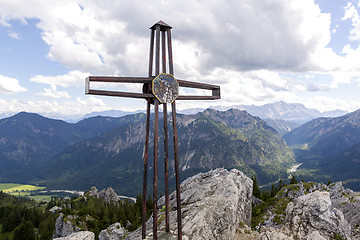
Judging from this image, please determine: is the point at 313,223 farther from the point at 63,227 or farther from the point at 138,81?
the point at 63,227

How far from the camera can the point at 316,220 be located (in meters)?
25.7

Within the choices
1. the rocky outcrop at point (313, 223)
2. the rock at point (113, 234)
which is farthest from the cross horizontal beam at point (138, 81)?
the rock at point (113, 234)

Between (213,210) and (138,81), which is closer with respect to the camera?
(138,81)

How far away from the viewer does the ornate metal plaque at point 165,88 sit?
14844 millimetres

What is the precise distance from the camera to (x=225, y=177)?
28.7 meters

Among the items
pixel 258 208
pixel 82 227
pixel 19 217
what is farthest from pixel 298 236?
pixel 19 217

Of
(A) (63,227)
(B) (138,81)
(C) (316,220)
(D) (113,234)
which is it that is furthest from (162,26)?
(A) (63,227)

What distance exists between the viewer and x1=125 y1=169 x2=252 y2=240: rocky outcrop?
18859 mm

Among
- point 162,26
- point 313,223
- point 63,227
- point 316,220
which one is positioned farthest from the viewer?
point 63,227

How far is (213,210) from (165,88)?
13507 millimetres

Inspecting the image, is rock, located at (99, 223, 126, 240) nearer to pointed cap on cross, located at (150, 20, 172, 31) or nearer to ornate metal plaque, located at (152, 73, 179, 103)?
ornate metal plaque, located at (152, 73, 179, 103)

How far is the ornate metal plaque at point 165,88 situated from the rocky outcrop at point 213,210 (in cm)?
1154

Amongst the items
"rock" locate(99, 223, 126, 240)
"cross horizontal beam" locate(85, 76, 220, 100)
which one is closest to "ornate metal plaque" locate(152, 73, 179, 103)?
"cross horizontal beam" locate(85, 76, 220, 100)

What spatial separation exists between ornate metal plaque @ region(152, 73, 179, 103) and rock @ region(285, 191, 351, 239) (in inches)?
898
